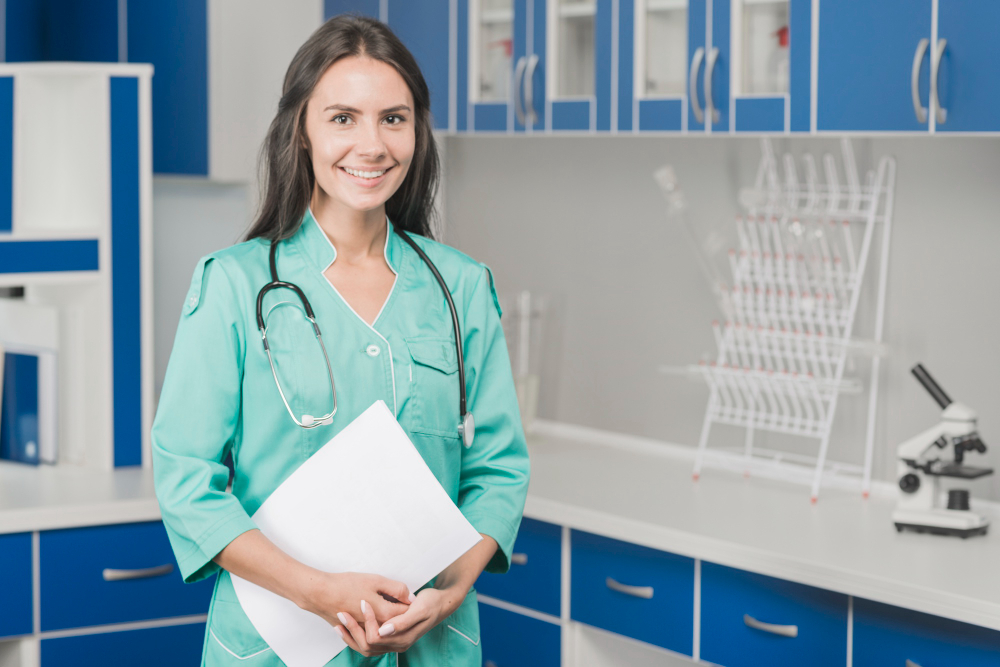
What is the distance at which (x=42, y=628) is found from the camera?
2.46m

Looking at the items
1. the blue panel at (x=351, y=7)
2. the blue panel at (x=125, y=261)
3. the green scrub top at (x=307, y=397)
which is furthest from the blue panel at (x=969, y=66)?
the blue panel at (x=125, y=261)

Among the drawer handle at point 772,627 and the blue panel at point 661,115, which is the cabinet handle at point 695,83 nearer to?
the blue panel at point 661,115

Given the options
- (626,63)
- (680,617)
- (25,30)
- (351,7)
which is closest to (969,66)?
(626,63)

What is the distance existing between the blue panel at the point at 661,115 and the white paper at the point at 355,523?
1376 millimetres

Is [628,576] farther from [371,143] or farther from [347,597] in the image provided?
[371,143]

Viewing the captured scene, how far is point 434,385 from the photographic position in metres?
1.41

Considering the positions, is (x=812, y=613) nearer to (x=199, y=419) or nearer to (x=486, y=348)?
(x=486, y=348)

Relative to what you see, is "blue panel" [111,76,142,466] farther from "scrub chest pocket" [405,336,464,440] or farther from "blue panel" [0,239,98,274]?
"scrub chest pocket" [405,336,464,440]

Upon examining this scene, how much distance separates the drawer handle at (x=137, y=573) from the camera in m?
2.50

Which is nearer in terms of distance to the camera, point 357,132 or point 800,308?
point 357,132

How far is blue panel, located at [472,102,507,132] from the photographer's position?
2.81m

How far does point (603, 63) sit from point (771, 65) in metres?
0.42

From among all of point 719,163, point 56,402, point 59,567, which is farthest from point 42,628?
point 719,163

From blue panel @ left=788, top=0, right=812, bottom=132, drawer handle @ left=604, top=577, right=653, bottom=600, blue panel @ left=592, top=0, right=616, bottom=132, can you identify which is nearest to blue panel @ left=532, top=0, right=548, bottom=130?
blue panel @ left=592, top=0, right=616, bottom=132
